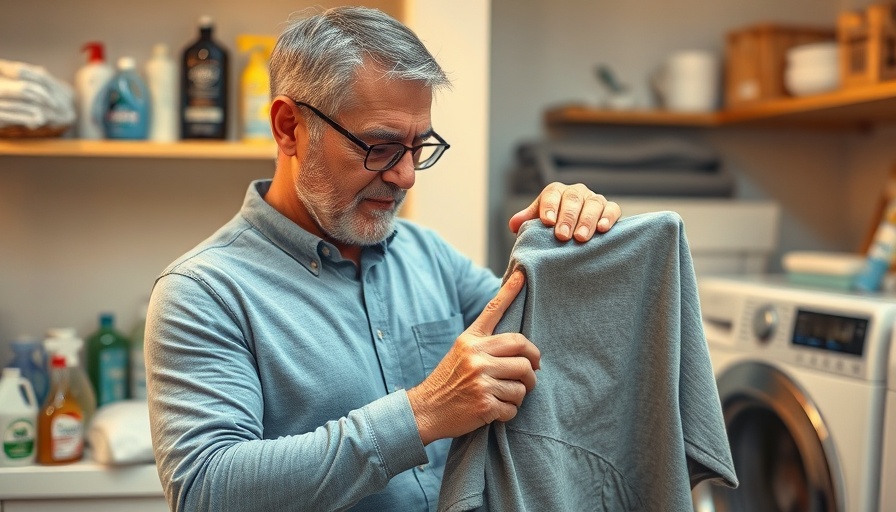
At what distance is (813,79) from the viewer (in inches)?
94.7

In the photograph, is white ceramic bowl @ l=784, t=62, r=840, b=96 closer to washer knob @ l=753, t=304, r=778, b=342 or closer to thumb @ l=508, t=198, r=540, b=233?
washer knob @ l=753, t=304, r=778, b=342

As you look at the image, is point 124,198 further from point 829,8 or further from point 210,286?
point 829,8

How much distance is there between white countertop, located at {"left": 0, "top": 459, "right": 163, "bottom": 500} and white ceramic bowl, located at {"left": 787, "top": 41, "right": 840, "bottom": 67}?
78.4 inches

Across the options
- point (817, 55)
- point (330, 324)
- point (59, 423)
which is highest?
point (817, 55)

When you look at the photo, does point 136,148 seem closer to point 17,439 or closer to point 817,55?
point 17,439

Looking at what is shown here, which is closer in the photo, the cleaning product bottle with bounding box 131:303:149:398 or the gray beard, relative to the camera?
the gray beard

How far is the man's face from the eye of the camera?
3.77 feet

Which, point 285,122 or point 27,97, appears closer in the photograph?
point 285,122

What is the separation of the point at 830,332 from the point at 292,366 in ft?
3.90

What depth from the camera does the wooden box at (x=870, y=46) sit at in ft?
7.05

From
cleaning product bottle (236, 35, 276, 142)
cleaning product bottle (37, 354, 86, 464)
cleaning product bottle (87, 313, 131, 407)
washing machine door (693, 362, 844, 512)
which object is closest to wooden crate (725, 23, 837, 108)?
washing machine door (693, 362, 844, 512)

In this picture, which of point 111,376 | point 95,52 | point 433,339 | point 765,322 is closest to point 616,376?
point 433,339

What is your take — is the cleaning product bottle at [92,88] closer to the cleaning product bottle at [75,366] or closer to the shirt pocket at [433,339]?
the cleaning product bottle at [75,366]

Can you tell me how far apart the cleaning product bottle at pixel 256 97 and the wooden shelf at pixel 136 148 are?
0.04 m
